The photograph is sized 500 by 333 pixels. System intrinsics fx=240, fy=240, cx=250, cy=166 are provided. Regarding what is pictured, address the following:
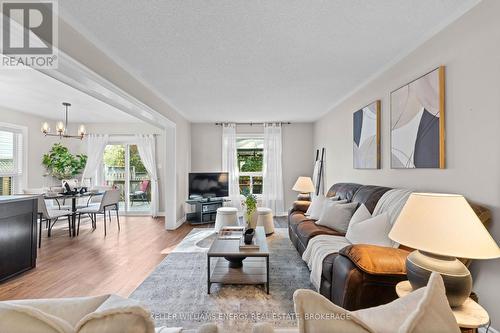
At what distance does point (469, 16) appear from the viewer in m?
1.84

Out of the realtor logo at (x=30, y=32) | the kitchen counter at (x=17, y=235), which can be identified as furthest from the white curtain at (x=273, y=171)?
the realtor logo at (x=30, y=32)

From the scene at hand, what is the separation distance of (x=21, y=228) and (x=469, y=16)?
498cm

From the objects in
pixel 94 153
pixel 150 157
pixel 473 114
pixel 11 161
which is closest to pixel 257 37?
pixel 473 114

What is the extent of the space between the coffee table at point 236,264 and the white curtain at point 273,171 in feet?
10.8

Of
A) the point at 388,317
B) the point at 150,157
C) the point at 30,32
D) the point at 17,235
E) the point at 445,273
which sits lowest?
the point at 17,235

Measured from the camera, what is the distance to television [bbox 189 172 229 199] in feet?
18.8

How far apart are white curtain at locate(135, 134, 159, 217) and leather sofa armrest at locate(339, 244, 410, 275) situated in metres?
5.54

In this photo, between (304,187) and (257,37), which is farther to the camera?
(304,187)

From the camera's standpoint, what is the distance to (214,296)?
7.86 ft

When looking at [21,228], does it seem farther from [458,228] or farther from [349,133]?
[349,133]

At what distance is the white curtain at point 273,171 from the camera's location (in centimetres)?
636

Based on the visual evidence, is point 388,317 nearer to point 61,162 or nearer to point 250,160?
point 250,160

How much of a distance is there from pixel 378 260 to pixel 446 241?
1.49 ft

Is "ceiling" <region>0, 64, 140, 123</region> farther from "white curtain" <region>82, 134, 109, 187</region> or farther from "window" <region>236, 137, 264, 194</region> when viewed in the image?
"window" <region>236, 137, 264, 194</region>
